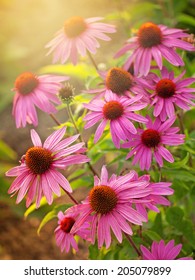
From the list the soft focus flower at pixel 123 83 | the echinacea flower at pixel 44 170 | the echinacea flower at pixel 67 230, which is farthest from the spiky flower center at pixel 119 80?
the echinacea flower at pixel 67 230

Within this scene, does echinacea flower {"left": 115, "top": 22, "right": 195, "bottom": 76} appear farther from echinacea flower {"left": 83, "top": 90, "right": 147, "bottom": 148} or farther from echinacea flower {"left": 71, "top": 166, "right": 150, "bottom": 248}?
echinacea flower {"left": 71, "top": 166, "right": 150, "bottom": 248}

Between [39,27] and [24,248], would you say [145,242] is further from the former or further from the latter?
[39,27]

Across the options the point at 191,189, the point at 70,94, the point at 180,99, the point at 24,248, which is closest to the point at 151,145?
the point at 180,99

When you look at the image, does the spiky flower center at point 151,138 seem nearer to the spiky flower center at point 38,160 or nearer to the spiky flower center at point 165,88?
the spiky flower center at point 165,88

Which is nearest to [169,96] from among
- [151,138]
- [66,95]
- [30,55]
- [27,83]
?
[151,138]

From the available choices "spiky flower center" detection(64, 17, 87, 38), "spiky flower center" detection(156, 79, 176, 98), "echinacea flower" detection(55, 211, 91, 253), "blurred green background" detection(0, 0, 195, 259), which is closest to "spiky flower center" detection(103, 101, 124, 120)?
"spiky flower center" detection(156, 79, 176, 98)

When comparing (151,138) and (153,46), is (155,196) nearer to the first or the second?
(151,138)

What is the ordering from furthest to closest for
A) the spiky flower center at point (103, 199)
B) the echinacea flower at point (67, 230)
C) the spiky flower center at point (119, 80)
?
the spiky flower center at point (119, 80)
the echinacea flower at point (67, 230)
the spiky flower center at point (103, 199)
